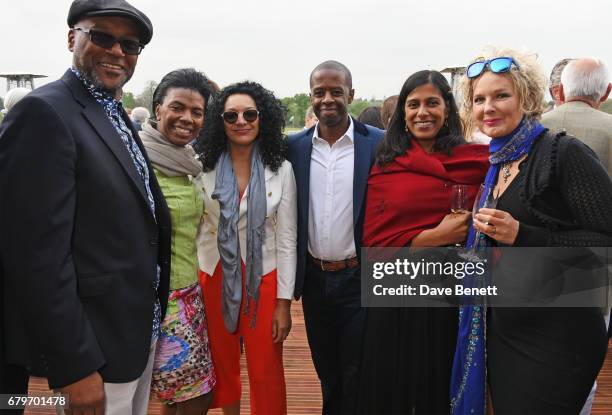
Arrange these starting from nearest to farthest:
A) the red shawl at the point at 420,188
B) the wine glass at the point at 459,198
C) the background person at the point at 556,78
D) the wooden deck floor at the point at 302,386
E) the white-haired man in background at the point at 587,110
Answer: the wine glass at the point at 459,198 → the red shawl at the point at 420,188 → the wooden deck floor at the point at 302,386 → the white-haired man in background at the point at 587,110 → the background person at the point at 556,78

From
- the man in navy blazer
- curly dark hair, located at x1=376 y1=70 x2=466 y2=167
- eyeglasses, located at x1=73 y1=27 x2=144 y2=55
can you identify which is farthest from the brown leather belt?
eyeglasses, located at x1=73 y1=27 x2=144 y2=55

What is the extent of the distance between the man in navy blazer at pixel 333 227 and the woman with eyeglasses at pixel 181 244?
0.69 meters

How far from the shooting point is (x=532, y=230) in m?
1.82

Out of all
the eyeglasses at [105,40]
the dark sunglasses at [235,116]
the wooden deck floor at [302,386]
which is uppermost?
the eyeglasses at [105,40]

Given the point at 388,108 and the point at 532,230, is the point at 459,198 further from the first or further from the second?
the point at 388,108

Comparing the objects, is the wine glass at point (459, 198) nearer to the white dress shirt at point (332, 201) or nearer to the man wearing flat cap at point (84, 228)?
the white dress shirt at point (332, 201)

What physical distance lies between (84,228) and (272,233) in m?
1.33

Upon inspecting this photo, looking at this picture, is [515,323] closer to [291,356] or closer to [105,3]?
[105,3]

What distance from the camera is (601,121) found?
3.50 meters

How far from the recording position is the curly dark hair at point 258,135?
280 centimetres

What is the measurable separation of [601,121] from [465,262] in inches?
84.9

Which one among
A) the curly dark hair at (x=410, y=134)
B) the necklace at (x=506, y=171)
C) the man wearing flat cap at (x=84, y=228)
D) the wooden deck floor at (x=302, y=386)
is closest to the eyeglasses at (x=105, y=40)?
the man wearing flat cap at (x=84, y=228)

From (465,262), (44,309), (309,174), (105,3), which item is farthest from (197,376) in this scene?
(105,3)

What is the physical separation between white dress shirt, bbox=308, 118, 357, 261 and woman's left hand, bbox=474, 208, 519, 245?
103cm
